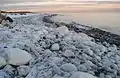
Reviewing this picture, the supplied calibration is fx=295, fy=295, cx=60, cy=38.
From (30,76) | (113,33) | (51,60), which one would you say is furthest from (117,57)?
(113,33)

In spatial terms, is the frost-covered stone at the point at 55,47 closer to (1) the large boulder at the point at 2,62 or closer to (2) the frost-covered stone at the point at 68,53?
(2) the frost-covered stone at the point at 68,53

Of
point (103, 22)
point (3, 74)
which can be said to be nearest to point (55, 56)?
point (3, 74)

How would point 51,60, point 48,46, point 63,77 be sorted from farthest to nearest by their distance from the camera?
point 48,46 → point 51,60 → point 63,77

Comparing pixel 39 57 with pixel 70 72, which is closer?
pixel 70 72

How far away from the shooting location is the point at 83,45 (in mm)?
5027

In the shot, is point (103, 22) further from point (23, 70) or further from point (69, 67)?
point (23, 70)

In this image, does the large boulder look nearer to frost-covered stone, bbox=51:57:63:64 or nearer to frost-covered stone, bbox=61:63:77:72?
frost-covered stone, bbox=51:57:63:64

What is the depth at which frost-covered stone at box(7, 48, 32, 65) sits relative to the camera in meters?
4.17

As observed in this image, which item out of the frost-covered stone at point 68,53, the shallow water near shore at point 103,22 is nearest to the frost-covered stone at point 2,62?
the frost-covered stone at point 68,53

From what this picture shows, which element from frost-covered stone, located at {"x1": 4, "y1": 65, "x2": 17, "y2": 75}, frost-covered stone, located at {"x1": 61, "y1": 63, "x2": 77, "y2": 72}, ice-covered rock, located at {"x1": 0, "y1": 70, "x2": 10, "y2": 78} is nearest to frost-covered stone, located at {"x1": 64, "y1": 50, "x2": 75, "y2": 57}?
frost-covered stone, located at {"x1": 61, "y1": 63, "x2": 77, "y2": 72}

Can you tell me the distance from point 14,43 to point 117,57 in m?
1.68

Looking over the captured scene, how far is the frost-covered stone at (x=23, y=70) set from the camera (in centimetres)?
396

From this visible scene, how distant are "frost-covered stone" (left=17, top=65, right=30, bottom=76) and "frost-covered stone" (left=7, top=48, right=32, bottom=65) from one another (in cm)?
15

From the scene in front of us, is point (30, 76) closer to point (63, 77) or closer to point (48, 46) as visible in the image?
point (63, 77)
